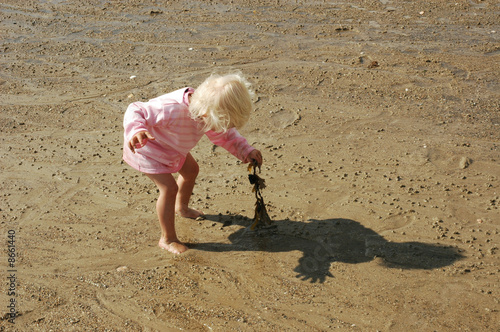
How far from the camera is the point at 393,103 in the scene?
570 centimetres

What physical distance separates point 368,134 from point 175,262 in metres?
2.56

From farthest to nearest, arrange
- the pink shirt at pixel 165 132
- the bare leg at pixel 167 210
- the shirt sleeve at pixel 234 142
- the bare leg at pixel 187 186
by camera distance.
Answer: the bare leg at pixel 187 186 → the shirt sleeve at pixel 234 142 → the bare leg at pixel 167 210 → the pink shirt at pixel 165 132

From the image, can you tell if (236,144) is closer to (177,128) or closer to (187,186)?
(177,128)

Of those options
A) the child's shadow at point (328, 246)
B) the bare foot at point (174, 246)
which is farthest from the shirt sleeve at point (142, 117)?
the child's shadow at point (328, 246)

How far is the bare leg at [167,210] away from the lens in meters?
3.44

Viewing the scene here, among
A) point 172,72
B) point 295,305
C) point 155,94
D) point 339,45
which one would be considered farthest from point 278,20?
point 295,305

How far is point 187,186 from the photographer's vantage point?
3.94 meters

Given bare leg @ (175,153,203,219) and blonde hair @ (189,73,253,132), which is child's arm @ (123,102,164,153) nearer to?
blonde hair @ (189,73,253,132)

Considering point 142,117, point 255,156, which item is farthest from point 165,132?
point 255,156

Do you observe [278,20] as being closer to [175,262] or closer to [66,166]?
[66,166]

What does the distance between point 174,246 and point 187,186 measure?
0.52 m

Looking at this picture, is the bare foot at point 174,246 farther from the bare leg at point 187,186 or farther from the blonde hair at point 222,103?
the blonde hair at point 222,103

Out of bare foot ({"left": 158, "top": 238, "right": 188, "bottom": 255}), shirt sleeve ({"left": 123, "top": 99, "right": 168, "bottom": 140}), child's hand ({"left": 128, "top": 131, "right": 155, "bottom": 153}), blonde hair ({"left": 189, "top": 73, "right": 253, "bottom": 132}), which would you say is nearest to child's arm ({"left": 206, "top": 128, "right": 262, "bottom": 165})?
blonde hair ({"left": 189, "top": 73, "right": 253, "bottom": 132})

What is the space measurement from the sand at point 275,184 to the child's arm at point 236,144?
0.67 m
